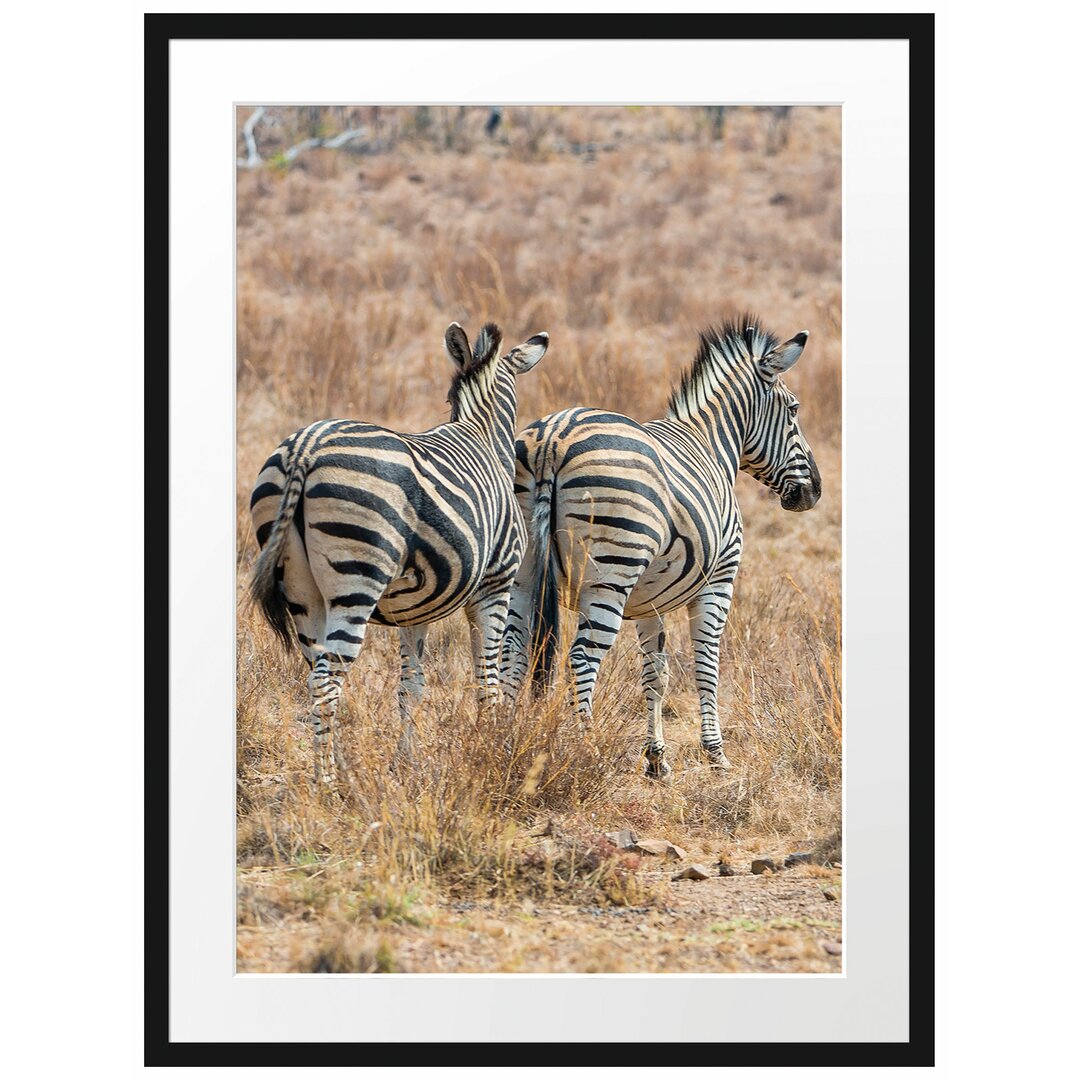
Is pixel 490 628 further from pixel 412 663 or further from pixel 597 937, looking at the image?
pixel 597 937

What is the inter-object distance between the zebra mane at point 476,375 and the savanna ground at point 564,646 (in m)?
1.54

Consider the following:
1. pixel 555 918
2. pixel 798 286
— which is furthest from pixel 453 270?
pixel 555 918

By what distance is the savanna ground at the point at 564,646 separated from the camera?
5414 millimetres

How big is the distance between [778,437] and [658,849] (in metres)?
3.07

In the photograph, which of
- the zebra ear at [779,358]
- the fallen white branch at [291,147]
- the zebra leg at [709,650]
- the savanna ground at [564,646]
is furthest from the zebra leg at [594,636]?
the fallen white branch at [291,147]

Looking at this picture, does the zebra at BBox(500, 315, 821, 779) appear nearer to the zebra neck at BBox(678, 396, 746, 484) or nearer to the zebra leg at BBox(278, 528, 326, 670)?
the zebra neck at BBox(678, 396, 746, 484)

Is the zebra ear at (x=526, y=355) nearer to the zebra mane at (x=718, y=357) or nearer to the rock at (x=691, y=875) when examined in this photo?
the zebra mane at (x=718, y=357)

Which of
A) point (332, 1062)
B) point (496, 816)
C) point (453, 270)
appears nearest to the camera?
point (332, 1062)

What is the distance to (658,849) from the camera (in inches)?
244

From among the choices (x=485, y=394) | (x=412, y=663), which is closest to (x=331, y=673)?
(x=412, y=663)

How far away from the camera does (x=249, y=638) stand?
748cm
